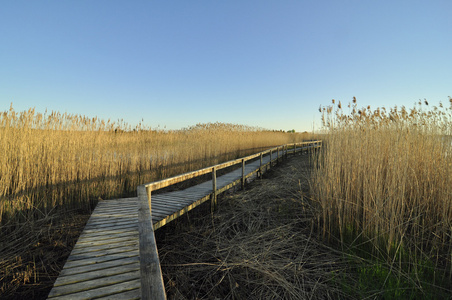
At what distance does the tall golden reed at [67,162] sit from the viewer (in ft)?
11.5

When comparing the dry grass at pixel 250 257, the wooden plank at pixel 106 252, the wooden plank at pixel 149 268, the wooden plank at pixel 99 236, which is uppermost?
the wooden plank at pixel 149 268

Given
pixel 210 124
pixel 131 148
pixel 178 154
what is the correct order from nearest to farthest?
pixel 131 148, pixel 178 154, pixel 210 124

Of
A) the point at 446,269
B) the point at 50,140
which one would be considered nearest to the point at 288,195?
the point at 446,269

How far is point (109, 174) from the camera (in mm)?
4867

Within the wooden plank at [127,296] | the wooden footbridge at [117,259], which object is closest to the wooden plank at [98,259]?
the wooden footbridge at [117,259]

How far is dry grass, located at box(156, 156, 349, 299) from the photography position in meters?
2.22

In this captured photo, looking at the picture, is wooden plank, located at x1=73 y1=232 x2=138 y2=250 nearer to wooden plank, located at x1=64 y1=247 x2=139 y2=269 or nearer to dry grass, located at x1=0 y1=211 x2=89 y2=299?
wooden plank, located at x1=64 y1=247 x2=139 y2=269

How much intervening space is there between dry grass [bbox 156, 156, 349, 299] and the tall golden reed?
2052 mm

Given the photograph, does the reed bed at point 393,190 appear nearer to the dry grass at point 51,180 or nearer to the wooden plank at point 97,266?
the wooden plank at point 97,266

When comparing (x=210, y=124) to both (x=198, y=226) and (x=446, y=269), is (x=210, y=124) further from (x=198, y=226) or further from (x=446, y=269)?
(x=446, y=269)

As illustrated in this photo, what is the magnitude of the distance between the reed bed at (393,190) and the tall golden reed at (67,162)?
4.47 metres

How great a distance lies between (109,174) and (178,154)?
2.62 meters

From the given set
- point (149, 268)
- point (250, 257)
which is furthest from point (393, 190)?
point (149, 268)

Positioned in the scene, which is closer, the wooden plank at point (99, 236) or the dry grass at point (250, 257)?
the dry grass at point (250, 257)
